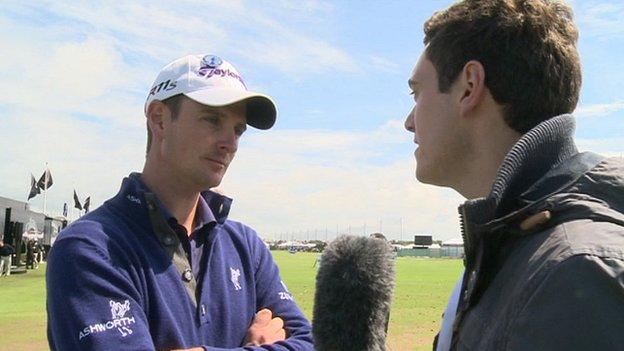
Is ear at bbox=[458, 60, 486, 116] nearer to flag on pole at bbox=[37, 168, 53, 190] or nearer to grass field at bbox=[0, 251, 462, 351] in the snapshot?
grass field at bbox=[0, 251, 462, 351]

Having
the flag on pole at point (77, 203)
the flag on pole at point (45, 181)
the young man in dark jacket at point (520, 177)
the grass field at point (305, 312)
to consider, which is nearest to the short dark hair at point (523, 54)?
the young man in dark jacket at point (520, 177)

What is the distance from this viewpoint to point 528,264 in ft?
4.87

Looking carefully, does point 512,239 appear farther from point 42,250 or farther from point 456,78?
point 42,250

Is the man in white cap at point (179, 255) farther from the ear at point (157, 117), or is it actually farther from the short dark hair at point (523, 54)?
the short dark hair at point (523, 54)

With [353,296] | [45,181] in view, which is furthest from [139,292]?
[45,181]

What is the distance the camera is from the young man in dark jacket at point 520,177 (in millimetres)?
1327

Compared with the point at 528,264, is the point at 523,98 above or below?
above

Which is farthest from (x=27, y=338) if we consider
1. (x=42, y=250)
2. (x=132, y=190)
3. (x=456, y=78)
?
(x=42, y=250)

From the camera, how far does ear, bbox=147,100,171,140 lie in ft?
10.6

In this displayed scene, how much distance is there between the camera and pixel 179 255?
3.04m

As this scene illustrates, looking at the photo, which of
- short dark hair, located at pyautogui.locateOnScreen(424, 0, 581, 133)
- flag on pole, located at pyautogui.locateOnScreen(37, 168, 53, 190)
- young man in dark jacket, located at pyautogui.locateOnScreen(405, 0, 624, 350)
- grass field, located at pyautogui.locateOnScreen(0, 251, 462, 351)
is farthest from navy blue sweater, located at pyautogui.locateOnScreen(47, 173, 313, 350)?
flag on pole, located at pyautogui.locateOnScreen(37, 168, 53, 190)

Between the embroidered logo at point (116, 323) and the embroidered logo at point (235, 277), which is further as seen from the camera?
the embroidered logo at point (235, 277)

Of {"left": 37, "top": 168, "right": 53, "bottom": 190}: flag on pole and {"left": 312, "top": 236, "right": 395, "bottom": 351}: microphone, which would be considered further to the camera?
{"left": 37, "top": 168, "right": 53, "bottom": 190}: flag on pole

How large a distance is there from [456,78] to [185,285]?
1.58 m
